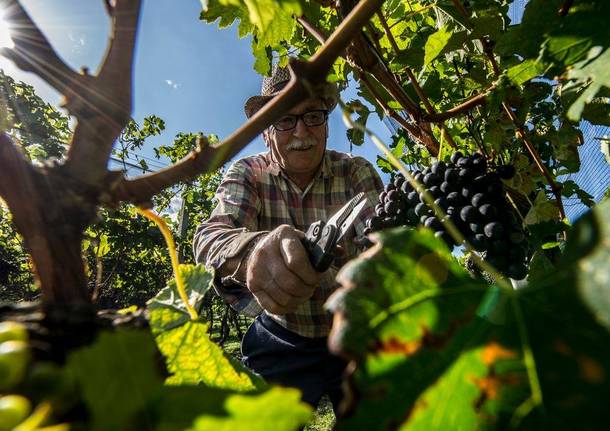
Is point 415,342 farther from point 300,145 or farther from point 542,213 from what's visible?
point 300,145

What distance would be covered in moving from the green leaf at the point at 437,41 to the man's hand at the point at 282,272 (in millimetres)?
704

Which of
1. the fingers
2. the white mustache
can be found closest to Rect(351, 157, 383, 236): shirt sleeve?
the white mustache

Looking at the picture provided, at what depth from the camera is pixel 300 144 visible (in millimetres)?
2459

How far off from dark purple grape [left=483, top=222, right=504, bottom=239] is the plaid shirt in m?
1.10

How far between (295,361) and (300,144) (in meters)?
1.25

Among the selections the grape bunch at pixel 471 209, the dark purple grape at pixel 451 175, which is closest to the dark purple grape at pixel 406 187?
the grape bunch at pixel 471 209

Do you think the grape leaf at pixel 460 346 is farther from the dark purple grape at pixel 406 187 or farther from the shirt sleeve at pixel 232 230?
the shirt sleeve at pixel 232 230

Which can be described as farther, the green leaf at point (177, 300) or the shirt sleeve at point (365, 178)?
the shirt sleeve at point (365, 178)

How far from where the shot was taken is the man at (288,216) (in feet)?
6.59

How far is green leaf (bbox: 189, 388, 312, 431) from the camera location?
30cm

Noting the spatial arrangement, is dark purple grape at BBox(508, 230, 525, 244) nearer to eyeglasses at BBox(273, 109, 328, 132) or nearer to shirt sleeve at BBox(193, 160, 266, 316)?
shirt sleeve at BBox(193, 160, 266, 316)

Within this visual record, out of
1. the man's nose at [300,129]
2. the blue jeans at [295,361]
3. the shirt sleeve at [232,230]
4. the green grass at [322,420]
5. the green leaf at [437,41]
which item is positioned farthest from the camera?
the green grass at [322,420]

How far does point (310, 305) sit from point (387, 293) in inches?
78.1

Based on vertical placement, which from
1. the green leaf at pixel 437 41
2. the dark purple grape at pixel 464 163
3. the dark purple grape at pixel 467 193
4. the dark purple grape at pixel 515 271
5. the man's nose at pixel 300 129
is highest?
the man's nose at pixel 300 129
